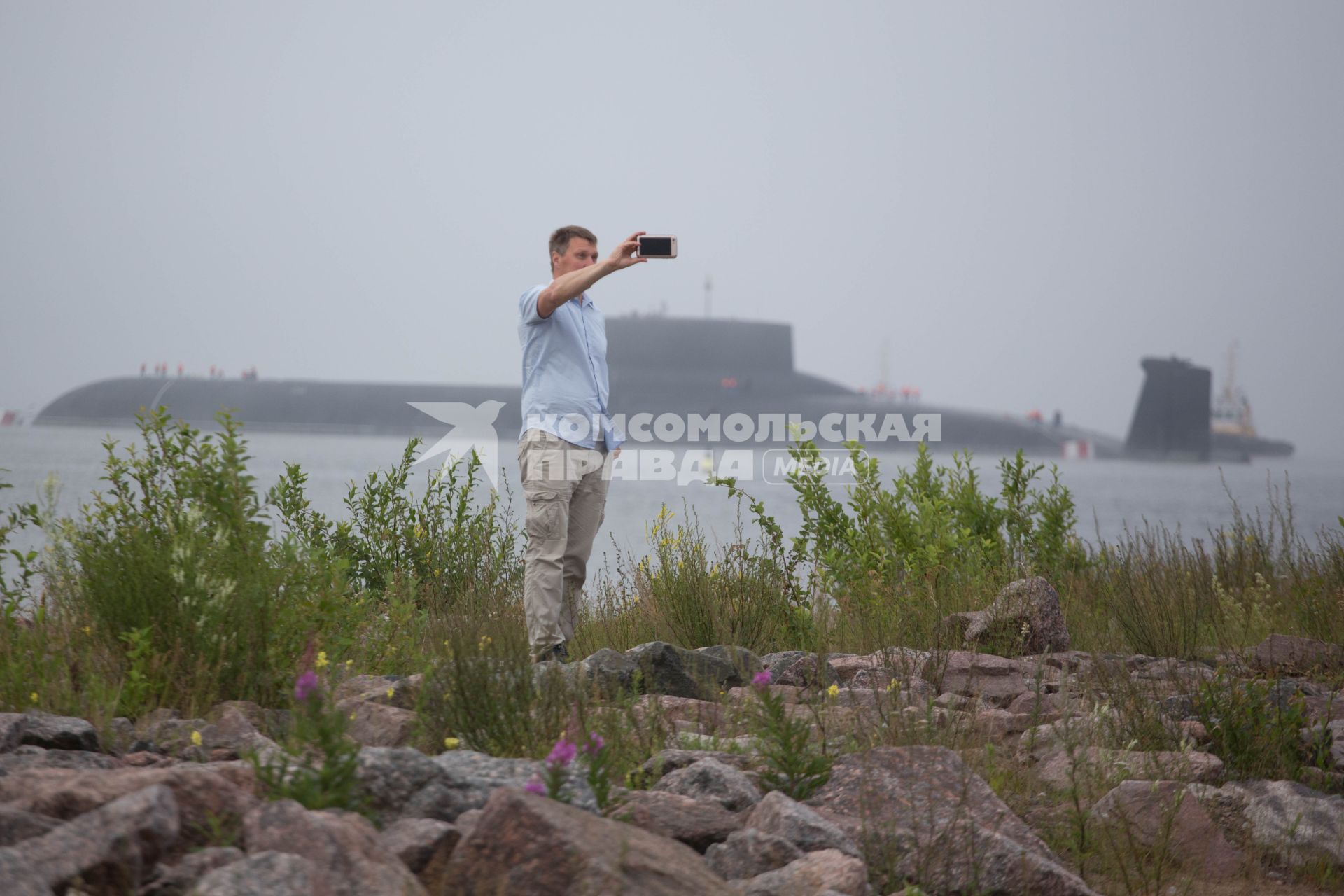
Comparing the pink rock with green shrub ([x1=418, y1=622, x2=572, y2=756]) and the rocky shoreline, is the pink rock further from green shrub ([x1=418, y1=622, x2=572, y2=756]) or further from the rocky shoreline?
green shrub ([x1=418, y1=622, x2=572, y2=756])

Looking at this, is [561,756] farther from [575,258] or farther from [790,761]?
[575,258]

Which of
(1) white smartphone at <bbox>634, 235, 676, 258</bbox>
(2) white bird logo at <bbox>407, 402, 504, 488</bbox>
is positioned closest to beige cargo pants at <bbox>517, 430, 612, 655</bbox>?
(1) white smartphone at <bbox>634, 235, 676, 258</bbox>

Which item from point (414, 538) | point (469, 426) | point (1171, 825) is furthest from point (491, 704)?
point (469, 426)

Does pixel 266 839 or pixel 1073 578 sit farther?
pixel 1073 578

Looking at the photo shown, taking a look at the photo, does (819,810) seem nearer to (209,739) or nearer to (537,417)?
(209,739)

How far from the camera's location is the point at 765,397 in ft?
210

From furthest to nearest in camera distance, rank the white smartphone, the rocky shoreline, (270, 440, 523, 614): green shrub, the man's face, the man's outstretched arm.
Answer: (270, 440, 523, 614): green shrub, the man's face, the white smartphone, the man's outstretched arm, the rocky shoreline

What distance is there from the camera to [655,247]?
4.31 metres

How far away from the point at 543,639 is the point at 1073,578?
11.4 feet

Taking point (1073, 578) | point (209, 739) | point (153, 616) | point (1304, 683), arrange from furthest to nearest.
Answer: point (1073, 578) → point (1304, 683) → point (153, 616) → point (209, 739)

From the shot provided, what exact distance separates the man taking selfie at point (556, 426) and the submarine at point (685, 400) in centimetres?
4523

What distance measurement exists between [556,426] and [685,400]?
5793cm

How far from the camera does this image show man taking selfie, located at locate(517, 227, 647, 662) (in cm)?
430

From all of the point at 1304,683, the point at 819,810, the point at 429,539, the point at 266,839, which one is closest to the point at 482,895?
the point at 266,839
